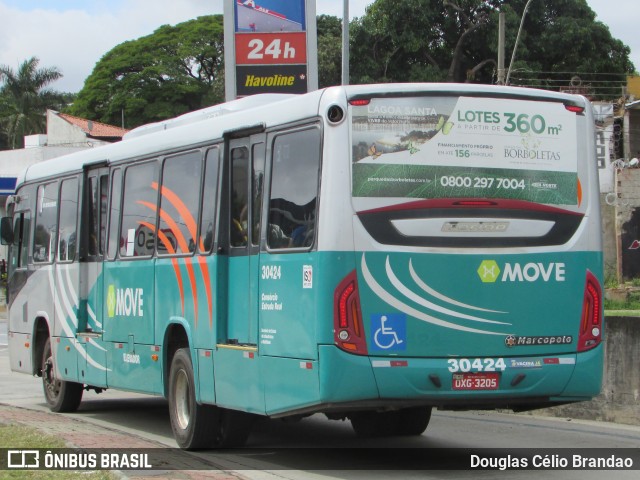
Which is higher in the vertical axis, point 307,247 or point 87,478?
point 307,247

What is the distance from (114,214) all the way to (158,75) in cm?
5623

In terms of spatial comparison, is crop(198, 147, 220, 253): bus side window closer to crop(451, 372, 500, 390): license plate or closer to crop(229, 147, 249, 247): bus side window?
crop(229, 147, 249, 247): bus side window

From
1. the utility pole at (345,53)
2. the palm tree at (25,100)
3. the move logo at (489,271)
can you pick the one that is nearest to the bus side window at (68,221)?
the move logo at (489,271)

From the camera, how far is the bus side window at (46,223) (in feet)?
50.9

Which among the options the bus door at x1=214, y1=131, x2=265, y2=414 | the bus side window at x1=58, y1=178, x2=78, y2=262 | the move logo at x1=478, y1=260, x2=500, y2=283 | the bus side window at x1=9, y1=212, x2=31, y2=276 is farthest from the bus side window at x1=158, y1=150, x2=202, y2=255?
the bus side window at x1=9, y1=212, x2=31, y2=276

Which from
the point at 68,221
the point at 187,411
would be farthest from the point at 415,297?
the point at 68,221

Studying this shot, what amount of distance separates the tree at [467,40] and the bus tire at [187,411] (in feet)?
121

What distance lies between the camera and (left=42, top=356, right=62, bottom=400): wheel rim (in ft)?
50.1

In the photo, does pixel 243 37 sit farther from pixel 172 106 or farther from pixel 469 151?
pixel 172 106

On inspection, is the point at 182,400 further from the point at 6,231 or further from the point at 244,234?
the point at 6,231

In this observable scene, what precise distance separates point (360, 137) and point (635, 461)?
4.02m

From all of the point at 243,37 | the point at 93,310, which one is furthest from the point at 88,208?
the point at 243,37

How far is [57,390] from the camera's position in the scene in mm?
15266

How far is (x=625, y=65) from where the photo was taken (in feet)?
168
